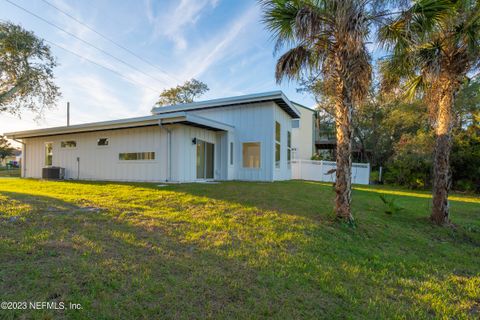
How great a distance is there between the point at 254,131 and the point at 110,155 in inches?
280

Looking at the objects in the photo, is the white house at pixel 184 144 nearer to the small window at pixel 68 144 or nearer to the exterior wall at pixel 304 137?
the small window at pixel 68 144

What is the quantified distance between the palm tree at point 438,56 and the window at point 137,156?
30.0 feet

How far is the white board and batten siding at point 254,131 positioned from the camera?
11875 mm

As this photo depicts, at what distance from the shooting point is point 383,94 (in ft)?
23.9

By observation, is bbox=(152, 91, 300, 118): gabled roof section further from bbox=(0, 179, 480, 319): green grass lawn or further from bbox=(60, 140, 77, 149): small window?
bbox=(0, 179, 480, 319): green grass lawn

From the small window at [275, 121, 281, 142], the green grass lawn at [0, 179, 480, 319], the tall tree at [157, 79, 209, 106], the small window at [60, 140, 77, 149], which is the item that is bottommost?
the green grass lawn at [0, 179, 480, 319]

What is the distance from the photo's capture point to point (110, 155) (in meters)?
11.9

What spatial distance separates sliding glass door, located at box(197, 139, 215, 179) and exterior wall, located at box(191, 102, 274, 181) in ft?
3.11

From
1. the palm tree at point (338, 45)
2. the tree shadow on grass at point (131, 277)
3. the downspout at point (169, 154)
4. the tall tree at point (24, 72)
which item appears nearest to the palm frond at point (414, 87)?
the palm tree at point (338, 45)

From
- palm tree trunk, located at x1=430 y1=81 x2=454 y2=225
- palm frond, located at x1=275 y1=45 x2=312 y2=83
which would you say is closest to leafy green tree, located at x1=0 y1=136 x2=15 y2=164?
palm frond, located at x1=275 y1=45 x2=312 y2=83

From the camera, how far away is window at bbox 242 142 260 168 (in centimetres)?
1243

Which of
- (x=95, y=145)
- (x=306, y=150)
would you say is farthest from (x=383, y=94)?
(x=306, y=150)

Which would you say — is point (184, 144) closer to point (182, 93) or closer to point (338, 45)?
point (338, 45)

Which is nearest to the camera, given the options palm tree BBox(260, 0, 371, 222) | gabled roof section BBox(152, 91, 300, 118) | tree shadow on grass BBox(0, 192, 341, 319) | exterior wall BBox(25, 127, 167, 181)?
tree shadow on grass BBox(0, 192, 341, 319)
